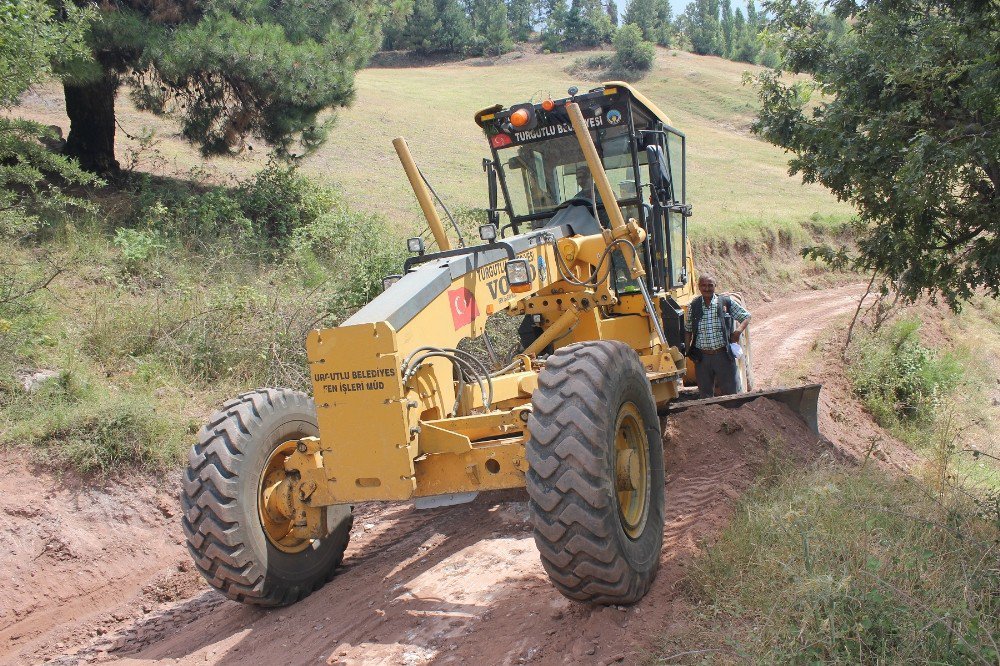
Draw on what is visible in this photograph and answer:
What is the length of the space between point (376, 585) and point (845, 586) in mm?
3095

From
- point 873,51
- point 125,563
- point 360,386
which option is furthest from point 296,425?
point 873,51

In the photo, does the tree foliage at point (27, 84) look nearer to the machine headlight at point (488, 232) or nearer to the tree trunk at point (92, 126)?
the tree trunk at point (92, 126)

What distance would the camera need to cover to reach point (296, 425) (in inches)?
219

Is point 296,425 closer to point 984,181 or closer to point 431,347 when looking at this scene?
point 431,347

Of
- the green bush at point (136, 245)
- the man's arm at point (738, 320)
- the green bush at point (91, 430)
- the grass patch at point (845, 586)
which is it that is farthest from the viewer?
the green bush at point (136, 245)

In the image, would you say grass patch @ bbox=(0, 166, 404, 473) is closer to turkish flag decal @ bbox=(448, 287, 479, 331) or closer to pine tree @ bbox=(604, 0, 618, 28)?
turkish flag decal @ bbox=(448, 287, 479, 331)

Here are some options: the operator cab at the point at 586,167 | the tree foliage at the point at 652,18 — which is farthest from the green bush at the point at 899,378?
the tree foliage at the point at 652,18

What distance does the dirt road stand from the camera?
14.9 ft

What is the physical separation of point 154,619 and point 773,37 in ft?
30.5

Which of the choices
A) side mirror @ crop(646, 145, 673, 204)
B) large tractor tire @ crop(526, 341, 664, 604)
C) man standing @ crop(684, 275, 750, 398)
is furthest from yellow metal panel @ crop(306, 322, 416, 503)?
man standing @ crop(684, 275, 750, 398)

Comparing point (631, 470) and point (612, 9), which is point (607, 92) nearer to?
point (631, 470)

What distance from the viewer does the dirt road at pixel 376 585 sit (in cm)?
453

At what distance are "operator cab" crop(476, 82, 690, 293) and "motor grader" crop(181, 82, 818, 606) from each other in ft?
2.93

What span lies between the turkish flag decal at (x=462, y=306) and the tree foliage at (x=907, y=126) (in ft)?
13.3
